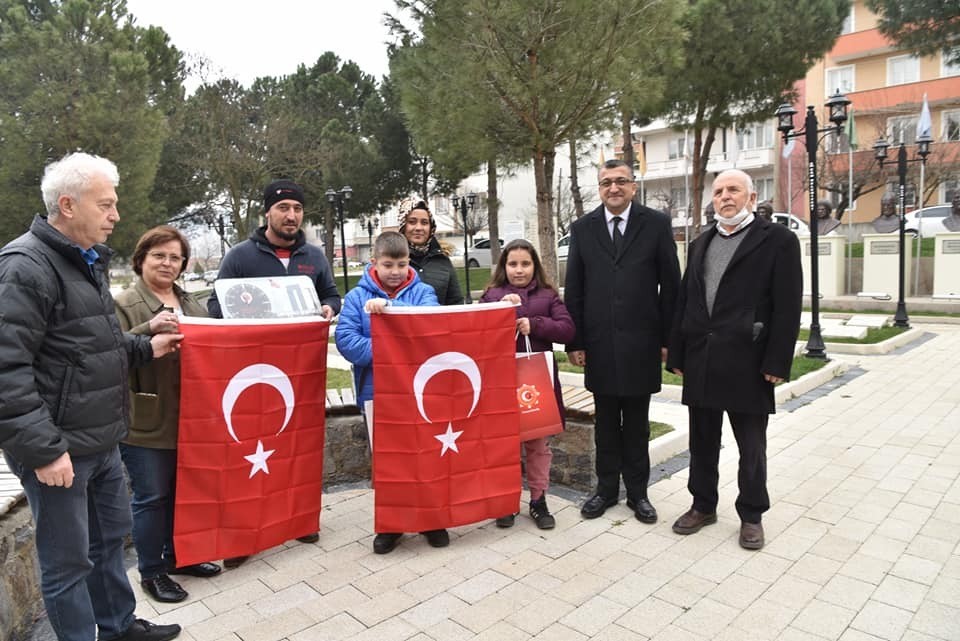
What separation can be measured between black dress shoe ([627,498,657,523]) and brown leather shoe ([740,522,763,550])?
0.51 m

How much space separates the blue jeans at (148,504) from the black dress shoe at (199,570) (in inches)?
7.2

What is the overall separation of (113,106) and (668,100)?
1693 cm

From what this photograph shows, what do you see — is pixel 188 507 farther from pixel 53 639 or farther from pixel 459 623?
pixel 459 623

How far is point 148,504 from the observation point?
3197mm

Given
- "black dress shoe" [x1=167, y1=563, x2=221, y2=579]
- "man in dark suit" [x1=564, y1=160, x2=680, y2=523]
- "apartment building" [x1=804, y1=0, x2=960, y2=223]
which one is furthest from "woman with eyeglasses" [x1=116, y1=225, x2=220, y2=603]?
"apartment building" [x1=804, y1=0, x2=960, y2=223]

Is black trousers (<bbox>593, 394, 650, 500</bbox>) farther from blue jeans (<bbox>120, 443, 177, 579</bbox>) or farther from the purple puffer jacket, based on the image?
blue jeans (<bbox>120, 443, 177, 579</bbox>)

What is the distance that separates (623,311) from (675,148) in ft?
139

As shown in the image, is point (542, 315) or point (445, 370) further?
point (542, 315)

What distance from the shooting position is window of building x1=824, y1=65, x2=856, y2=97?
3612 centimetres

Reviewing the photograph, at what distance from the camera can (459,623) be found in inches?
112

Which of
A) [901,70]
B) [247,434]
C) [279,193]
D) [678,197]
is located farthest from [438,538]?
[678,197]

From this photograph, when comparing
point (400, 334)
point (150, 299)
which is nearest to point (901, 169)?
point (400, 334)

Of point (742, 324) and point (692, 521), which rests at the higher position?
point (742, 324)

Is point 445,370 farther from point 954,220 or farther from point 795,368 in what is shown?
point 954,220
